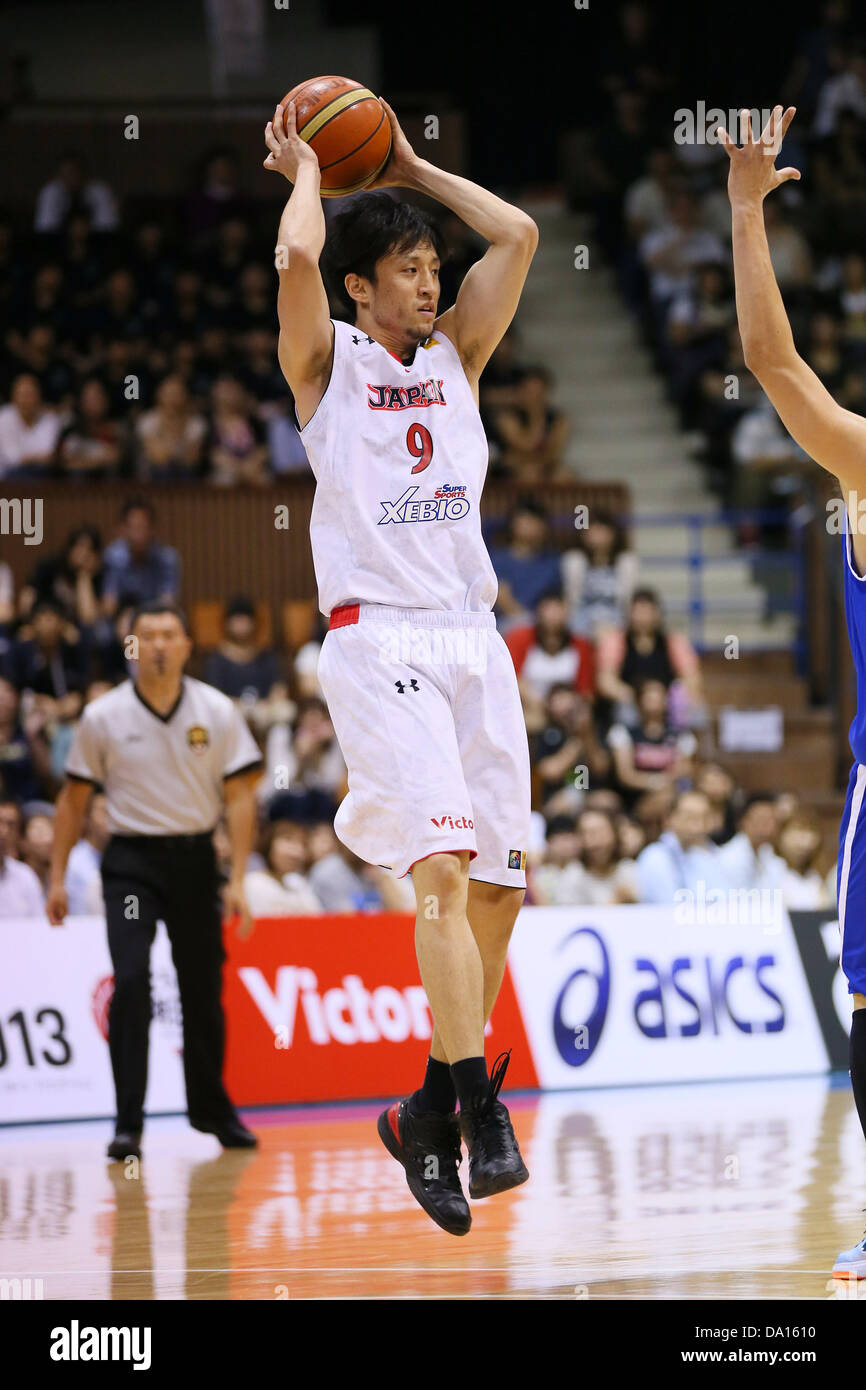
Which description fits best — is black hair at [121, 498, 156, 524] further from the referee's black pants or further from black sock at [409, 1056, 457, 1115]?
black sock at [409, 1056, 457, 1115]

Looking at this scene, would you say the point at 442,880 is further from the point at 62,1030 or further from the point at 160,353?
the point at 160,353

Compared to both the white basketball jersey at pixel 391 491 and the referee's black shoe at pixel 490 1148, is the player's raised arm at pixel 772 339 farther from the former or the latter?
the referee's black shoe at pixel 490 1148

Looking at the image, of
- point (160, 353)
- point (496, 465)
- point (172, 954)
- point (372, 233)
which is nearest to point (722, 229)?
point (496, 465)

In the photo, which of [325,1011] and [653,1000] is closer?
[325,1011]

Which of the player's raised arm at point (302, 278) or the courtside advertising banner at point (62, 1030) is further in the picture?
the courtside advertising banner at point (62, 1030)

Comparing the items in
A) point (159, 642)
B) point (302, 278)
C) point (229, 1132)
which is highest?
point (302, 278)

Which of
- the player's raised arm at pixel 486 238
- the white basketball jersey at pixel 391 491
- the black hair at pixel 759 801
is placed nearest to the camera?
the white basketball jersey at pixel 391 491

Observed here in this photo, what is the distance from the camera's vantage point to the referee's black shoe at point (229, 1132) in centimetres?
793

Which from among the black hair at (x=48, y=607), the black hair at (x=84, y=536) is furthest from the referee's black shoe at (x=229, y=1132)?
the black hair at (x=84, y=536)

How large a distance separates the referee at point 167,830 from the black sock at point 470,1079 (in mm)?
3446

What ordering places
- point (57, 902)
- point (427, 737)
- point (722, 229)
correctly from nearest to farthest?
1. point (427, 737)
2. point (57, 902)
3. point (722, 229)

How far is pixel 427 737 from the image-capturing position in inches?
183

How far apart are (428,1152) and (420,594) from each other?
146 centimetres
